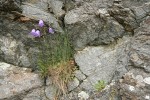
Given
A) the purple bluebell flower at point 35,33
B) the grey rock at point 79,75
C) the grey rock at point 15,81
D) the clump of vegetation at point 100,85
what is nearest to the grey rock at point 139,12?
the clump of vegetation at point 100,85

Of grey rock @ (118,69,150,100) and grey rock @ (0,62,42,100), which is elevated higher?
grey rock @ (118,69,150,100)

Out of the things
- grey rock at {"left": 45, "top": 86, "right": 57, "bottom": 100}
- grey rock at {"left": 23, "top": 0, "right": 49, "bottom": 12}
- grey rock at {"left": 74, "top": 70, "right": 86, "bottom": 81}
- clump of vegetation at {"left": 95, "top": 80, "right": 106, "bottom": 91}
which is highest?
grey rock at {"left": 23, "top": 0, "right": 49, "bottom": 12}

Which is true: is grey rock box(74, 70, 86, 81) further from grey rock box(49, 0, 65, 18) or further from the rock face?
grey rock box(49, 0, 65, 18)

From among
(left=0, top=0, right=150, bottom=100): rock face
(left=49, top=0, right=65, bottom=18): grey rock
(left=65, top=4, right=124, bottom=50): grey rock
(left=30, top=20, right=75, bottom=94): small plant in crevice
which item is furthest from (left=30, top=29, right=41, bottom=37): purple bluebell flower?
(left=49, top=0, right=65, bottom=18): grey rock

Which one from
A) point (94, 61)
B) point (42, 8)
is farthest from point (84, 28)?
point (42, 8)

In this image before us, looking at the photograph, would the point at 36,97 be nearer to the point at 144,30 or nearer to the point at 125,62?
the point at 125,62

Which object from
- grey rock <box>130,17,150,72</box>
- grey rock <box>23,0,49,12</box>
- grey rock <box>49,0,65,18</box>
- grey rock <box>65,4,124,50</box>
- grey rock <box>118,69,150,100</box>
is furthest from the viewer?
grey rock <box>23,0,49,12</box>

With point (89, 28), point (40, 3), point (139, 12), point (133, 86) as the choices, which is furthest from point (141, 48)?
point (40, 3)
